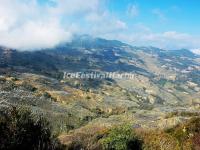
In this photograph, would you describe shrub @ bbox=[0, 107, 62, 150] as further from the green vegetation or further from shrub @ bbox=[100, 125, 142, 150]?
the green vegetation

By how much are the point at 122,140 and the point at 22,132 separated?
14.7 metres

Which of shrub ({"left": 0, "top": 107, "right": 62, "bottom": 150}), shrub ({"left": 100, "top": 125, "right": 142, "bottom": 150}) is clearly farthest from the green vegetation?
shrub ({"left": 0, "top": 107, "right": 62, "bottom": 150})

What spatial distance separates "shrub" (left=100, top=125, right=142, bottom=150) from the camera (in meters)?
50.7

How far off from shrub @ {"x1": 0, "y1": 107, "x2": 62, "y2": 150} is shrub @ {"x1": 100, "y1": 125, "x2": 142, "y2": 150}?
25.9 ft

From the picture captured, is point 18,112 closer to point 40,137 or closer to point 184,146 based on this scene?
point 40,137

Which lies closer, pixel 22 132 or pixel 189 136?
pixel 22 132

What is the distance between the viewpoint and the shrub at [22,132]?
39938 mm

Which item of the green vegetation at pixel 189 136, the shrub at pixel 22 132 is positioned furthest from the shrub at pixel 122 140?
the shrub at pixel 22 132

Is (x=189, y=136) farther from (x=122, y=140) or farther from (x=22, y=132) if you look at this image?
(x=22, y=132)

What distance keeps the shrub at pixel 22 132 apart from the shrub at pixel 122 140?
7880mm

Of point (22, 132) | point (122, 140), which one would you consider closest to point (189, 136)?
point (122, 140)

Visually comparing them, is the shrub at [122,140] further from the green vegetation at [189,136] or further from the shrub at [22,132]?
the shrub at [22,132]

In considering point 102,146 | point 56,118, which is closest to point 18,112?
point 102,146

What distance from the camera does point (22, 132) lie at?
4250cm
